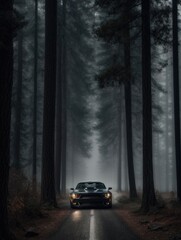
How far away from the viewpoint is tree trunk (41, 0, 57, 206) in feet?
62.2

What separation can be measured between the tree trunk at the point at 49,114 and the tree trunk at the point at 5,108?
29.7 ft

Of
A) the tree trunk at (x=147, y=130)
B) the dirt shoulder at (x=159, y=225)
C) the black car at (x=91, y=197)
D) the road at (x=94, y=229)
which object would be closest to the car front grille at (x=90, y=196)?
the black car at (x=91, y=197)

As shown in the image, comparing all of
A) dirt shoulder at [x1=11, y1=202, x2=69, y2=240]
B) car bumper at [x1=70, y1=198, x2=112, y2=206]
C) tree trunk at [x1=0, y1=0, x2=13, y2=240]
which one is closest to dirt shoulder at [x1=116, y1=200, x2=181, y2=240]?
dirt shoulder at [x1=11, y1=202, x2=69, y2=240]

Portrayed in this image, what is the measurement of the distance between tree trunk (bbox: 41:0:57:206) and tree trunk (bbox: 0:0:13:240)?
907 cm

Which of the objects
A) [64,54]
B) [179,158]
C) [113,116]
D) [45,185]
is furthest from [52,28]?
[113,116]

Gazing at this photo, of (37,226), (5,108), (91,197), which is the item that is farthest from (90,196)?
(5,108)

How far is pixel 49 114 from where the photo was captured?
19172 millimetres

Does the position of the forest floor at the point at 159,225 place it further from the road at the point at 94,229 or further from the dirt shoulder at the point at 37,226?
the dirt shoulder at the point at 37,226

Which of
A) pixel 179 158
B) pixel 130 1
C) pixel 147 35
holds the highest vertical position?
pixel 130 1

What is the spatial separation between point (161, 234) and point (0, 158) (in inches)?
193

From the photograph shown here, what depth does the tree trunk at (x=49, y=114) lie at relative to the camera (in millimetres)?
18953

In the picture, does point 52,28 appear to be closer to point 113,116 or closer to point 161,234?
point 161,234

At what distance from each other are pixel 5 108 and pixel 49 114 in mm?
9321

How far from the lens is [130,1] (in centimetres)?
1739
